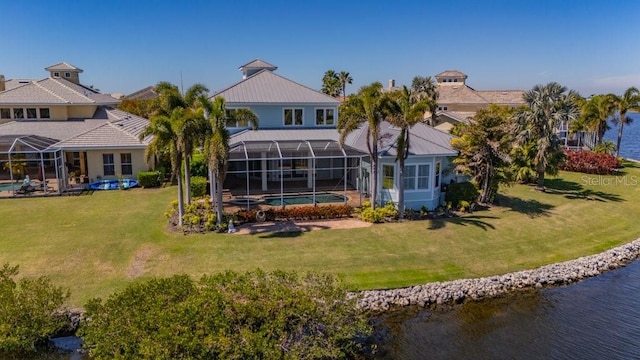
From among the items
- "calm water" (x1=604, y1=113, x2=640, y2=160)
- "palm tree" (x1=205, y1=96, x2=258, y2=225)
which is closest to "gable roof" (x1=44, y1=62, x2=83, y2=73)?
"palm tree" (x1=205, y1=96, x2=258, y2=225)

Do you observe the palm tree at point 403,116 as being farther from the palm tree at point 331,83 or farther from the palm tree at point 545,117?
the palm tree at point 331,83

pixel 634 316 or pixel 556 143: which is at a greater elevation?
pixel 556 143

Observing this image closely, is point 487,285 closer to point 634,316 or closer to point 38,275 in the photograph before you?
point 634,316

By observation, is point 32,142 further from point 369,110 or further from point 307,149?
point 369,110

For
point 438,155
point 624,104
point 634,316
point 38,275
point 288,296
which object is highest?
point 624,104

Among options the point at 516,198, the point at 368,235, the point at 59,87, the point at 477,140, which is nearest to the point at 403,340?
Result: the point at 368,235

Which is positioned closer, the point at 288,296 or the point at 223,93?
the point at 288,296

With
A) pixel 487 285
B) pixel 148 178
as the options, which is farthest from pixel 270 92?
pixel 487 285
